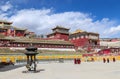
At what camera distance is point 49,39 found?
80.3m

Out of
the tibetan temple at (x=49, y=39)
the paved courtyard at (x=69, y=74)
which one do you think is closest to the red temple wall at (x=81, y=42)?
the tibetan temple at (x=49, y=39)

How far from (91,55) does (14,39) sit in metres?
24.5

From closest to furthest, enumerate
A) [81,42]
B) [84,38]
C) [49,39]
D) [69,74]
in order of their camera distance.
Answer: [69,74] < [49,39] < [84,38] < [81,42]

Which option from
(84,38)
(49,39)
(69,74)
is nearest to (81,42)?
(84,38)

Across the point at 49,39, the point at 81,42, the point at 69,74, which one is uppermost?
the point at 49,39

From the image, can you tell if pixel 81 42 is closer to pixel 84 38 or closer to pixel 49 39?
pixel 84 38

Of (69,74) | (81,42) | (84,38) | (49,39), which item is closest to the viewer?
(69,74)

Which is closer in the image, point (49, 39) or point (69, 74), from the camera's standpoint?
point (69, 74)

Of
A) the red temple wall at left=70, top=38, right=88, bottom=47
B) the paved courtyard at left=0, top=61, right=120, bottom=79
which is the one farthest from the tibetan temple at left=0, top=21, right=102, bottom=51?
the paved courtyard at left=0, top=61, right=120, bottom=79

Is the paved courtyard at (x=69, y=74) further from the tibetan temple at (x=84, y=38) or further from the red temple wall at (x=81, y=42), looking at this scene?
the red temple wall at (x=81, y=42)

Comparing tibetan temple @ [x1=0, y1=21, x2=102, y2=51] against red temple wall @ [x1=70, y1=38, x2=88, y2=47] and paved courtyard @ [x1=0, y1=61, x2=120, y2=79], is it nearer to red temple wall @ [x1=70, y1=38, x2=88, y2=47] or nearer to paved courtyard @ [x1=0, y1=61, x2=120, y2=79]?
red temple wall @ [x1=70, y1=38, x2=88, y2=47]

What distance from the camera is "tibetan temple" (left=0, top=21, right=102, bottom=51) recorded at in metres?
67.8

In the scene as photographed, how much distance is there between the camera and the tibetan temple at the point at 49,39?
67812 mm

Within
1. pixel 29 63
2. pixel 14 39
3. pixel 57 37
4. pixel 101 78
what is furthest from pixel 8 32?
pixel 101 78
